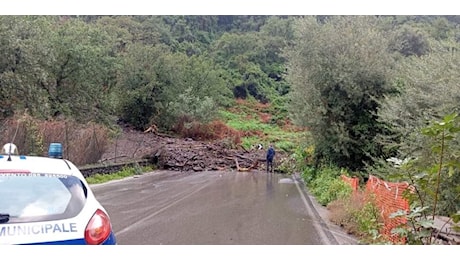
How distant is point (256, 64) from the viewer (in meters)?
73.1

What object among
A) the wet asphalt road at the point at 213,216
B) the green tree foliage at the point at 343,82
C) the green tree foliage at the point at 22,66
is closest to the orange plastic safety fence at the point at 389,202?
the wet asphalt road at the point at 213,216

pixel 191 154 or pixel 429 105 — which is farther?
pixel 191 154

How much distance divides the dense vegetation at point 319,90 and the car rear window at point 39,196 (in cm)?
388

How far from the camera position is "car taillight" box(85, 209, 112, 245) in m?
4.13

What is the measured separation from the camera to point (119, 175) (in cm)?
2248

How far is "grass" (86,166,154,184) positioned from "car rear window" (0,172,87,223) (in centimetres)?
1508

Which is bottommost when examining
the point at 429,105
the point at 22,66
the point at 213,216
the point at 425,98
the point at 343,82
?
the point at 213,216

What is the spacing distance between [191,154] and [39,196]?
1105 inches

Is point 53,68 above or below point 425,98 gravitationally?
above

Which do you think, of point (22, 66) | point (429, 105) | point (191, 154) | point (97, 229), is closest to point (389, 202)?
point (429, 105)

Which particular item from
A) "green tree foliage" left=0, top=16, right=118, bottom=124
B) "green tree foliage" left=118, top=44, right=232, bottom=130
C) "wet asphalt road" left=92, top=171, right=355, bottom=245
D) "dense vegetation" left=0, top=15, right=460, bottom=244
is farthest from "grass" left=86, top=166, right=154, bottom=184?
"green tree foliage" left=118, top=44, right=232, bottom=130

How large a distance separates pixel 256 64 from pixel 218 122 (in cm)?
2864

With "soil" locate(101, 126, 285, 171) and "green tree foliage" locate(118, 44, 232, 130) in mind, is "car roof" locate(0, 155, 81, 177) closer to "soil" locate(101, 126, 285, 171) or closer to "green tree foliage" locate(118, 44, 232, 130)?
"soil" locate(101, 126, 285, 171)

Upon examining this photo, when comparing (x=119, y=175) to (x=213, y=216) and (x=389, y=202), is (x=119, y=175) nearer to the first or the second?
(x=213, y=216)
